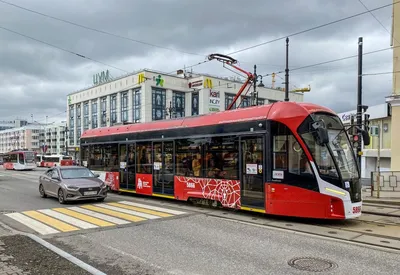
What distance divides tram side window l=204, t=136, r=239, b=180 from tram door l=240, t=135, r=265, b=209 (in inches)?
11.1

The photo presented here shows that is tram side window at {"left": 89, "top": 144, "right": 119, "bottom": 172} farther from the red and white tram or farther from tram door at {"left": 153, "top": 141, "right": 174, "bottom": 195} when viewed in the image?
tram door at {"left": 153, "top": 141, "right": 174, "bottom": 195}

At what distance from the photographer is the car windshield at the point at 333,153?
9.10 metres

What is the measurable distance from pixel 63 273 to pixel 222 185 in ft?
20.5

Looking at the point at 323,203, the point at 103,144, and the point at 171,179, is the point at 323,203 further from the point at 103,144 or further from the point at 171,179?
the point at 103,144

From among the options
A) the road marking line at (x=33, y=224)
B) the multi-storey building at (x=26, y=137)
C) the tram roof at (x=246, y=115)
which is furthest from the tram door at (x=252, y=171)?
the multi-storey building at (x=26, y=137)

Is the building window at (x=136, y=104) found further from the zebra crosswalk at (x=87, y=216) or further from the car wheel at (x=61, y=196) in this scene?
the zebra crosswalk at (x=87, y=216)

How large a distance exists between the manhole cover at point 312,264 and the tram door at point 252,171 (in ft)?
12.1

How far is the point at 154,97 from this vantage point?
64625 mm

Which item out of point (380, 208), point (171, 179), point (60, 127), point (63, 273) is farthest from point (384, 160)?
point (60, 127)

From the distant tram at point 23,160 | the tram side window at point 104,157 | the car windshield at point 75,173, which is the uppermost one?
the tram side window at point 104,157

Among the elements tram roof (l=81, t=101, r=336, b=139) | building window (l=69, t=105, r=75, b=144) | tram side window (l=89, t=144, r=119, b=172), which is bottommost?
tram side window (l=89, t=144, r=119, b=172)

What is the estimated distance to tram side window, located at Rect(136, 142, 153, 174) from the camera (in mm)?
14414

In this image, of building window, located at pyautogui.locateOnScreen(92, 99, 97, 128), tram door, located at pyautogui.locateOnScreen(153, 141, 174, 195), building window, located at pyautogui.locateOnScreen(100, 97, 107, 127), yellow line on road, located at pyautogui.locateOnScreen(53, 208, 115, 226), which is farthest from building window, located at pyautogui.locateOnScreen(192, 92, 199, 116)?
yellow line on road, located at pyautogui.locateOnScreen(53, 208, 115, 226)

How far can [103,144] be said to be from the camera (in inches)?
691
